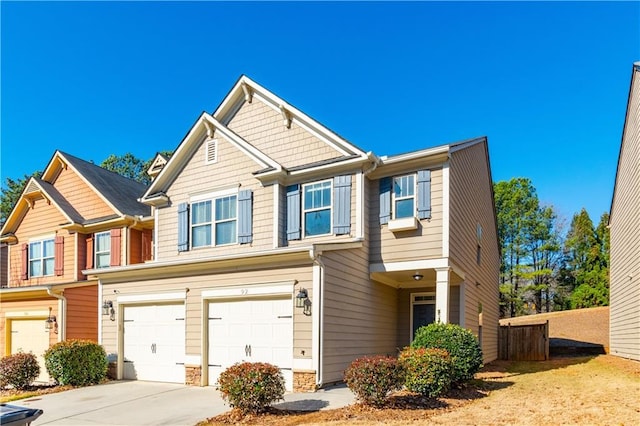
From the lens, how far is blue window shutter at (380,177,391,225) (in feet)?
41.4

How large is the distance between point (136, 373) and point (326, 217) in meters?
7.09

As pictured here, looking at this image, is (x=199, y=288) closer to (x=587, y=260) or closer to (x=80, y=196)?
(x=80, y=196)

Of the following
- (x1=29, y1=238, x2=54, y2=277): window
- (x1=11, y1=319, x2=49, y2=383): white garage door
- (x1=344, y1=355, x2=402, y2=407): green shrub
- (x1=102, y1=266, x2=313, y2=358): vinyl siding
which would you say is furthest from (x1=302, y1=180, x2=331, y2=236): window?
(x1=29, y1=238, x2=54, y2=277): window

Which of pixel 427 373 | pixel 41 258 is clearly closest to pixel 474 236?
pixel 427 373

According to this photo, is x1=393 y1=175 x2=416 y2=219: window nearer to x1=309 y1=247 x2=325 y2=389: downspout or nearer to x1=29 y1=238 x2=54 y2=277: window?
x1=309 y1=247 x2=325 y2=389: downspout

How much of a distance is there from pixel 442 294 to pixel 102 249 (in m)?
14.0

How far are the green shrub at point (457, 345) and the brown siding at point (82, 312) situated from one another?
1157cm

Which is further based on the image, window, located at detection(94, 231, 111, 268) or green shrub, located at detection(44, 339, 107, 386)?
window, located at detection(94, 231, 111, 268)

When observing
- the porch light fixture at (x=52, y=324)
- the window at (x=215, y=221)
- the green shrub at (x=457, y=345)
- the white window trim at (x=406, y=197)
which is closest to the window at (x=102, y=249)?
the porch light fixture at (x=52, y=324)

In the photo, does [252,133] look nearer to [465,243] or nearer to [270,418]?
[465,243]

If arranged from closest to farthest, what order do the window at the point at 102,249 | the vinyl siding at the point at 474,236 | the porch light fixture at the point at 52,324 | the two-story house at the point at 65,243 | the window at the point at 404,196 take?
the window at the point at 404,196
the vinyl siding at the point at 474,236
the porch light fixture at the point at 52,324
the two-story house at the point at 65,243
the window at the point at 102,249

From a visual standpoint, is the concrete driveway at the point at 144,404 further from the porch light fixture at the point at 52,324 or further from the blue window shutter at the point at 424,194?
the blue window shutter at the point at 424,194

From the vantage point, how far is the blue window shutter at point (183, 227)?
14695mm

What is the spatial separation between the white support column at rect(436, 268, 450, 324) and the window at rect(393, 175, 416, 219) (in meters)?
1.77
